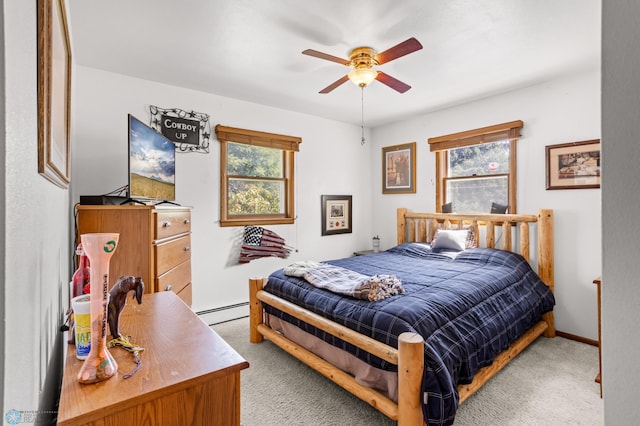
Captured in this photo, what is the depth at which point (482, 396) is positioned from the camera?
2.14m

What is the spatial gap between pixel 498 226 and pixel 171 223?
3.37 metres

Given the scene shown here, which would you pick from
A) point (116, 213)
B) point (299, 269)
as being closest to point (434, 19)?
point (299, 269)

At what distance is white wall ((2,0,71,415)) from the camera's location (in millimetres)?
498

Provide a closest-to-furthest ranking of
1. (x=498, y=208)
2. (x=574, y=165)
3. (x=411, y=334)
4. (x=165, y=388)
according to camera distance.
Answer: (x=165, y=388) < (x=411, y=334) < (x=574, y=165) < (x=498, y=208)

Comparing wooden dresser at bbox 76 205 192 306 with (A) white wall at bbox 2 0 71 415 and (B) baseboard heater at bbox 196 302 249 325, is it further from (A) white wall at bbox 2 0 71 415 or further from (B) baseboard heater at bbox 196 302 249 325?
(B) baseboard heater at bbox 196 302 249 325

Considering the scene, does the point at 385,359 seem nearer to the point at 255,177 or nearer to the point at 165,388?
the point at 165,388

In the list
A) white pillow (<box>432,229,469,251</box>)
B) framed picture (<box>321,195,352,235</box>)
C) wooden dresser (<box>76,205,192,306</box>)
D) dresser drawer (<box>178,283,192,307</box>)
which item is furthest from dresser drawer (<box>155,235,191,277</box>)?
white pillow (<box>432,229,469,251</box>)

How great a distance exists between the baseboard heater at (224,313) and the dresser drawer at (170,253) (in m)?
0.97

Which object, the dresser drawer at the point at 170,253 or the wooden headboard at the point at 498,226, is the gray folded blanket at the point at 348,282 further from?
the wooden headboard at the point at 498,226

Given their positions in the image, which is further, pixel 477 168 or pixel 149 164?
pixel 477 168

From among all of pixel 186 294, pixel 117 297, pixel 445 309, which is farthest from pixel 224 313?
pixel 117 297

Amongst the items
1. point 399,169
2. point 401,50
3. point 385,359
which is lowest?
point 385,359

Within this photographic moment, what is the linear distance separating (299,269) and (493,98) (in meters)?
2.95

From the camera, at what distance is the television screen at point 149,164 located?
2.18 m
